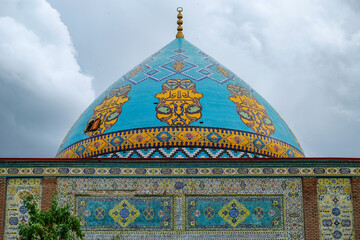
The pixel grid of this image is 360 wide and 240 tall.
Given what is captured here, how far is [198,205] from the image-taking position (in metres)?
13.9

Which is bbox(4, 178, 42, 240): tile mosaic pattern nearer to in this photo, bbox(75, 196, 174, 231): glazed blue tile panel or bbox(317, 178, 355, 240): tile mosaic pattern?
bbox(75, 196, 174, 231): glazed blue tile panel

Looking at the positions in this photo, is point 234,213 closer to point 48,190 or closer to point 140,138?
point 140,138

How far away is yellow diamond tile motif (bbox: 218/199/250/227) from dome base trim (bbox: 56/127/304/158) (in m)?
2.33

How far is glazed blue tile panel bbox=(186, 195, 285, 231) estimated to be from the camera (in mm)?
13758

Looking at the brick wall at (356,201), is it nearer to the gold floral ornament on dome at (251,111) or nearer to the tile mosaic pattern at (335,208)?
the tile mosaic pattern at (335,208)

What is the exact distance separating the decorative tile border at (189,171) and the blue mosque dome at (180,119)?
1638 millimetres

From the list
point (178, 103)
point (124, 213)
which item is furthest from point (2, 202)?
point (178, 103)

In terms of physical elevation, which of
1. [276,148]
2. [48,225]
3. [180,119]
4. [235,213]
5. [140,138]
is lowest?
[48,225]

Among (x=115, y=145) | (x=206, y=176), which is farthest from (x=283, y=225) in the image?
(x=115, y=145)

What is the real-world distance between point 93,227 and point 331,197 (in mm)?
4591

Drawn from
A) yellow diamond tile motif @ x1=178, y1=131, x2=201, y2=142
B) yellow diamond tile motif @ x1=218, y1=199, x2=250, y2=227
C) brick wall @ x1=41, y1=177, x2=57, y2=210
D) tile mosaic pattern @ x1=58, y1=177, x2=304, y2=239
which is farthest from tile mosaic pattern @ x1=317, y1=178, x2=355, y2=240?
brick wall @ x1=41, y1=177, x2=57, y2=210

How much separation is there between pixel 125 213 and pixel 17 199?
2096 mm

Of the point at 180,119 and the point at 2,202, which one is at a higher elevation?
the point at 180,119

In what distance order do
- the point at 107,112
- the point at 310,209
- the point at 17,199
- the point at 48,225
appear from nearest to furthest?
the point at 48,225 < the point at 310,209 < the point at 17,199 < the point at 107,112
